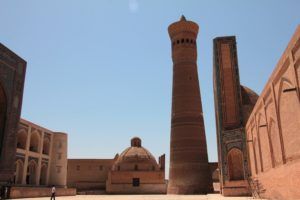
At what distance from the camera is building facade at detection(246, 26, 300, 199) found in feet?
30.0

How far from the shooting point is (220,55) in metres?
23.6

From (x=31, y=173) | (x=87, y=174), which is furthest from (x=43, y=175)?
(x=87, y=174)

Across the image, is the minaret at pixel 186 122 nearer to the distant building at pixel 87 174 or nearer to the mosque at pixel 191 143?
the mosque at pixel 191 143

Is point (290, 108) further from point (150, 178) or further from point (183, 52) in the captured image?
point (150, 178)

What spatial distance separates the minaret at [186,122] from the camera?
27.2m

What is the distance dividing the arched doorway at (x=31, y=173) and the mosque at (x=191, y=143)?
8 cm

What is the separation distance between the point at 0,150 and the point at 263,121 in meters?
11.7

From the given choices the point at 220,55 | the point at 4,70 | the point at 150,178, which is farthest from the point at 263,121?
the point at 150,178

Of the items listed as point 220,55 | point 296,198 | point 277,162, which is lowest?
point 296,198

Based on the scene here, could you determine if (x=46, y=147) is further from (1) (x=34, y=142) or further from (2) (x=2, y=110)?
(2) (x=2, y=110)

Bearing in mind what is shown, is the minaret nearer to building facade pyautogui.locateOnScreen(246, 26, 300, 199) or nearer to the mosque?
the mosque

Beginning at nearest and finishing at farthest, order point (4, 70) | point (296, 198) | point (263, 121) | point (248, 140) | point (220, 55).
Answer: point (296, 198), point (263, 121), point (4, 70), point (248, 140), point (220, 55)

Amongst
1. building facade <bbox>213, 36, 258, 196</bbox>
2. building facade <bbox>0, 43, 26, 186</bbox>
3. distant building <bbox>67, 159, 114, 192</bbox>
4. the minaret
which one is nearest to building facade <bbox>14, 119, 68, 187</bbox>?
distant building <bbox>67, 159, 114, 192</bbox>

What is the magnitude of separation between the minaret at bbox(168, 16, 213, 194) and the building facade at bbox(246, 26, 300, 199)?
1165 centimetres
